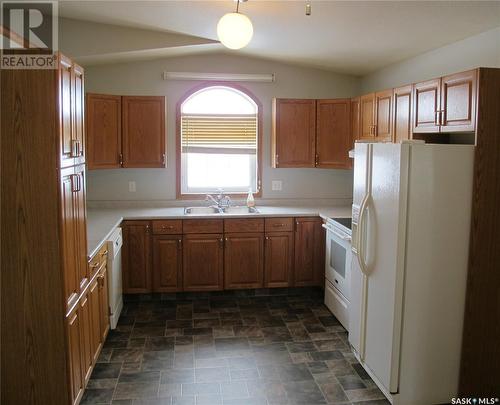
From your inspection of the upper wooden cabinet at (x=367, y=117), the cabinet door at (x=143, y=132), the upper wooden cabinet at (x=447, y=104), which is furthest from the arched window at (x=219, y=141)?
the upper wooden cabinet at (x=447, y=104)

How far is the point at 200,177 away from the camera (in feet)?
17.2

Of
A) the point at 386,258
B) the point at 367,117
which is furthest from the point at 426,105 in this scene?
the point at 386,258

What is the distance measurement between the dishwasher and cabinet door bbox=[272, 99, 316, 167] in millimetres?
1861

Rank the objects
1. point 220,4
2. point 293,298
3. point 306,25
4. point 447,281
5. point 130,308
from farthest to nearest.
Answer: point 293,298 → point 130,308 → point 306,25 → point 220,4 → point 447,281

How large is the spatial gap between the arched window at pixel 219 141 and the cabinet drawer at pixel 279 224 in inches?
27.1

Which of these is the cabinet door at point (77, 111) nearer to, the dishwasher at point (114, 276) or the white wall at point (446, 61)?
the dishwasher at point (114, 276)

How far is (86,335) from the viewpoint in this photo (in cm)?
294

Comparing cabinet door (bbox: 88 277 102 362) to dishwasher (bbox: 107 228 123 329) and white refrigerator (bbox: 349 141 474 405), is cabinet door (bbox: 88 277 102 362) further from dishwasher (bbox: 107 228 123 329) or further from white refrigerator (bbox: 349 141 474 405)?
white refrigerator (bbox: 349 141 474 405)

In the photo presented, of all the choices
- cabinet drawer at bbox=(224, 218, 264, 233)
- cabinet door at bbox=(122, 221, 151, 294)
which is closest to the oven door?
cabinet drawer at bbox=(224, 218, 264, 233)

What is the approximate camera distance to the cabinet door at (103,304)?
3426 millimetres

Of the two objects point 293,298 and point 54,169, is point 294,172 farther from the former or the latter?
point 54,169

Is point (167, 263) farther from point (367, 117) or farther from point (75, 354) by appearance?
point (367, 117)

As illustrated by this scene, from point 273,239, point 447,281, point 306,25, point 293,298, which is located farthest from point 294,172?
point 447,281

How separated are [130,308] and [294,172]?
7.61 ft
